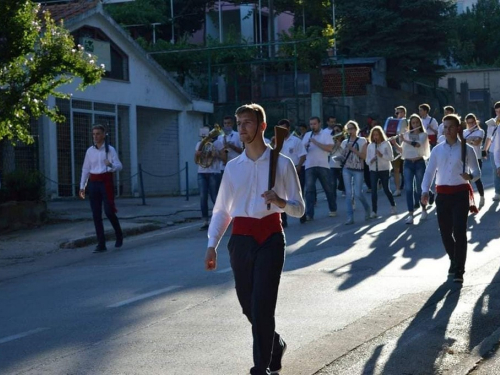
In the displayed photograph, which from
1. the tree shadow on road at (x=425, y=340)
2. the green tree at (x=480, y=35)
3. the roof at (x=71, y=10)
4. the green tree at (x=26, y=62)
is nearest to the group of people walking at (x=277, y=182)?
the tree shadow on road at (x=425, y=340)

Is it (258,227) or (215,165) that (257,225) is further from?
(215,165)

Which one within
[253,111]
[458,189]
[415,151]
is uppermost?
[253,111]

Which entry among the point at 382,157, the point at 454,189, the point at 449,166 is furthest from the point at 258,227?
the point at 382,157

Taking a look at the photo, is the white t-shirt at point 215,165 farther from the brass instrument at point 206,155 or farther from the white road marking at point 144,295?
the white road marking at point 144,295

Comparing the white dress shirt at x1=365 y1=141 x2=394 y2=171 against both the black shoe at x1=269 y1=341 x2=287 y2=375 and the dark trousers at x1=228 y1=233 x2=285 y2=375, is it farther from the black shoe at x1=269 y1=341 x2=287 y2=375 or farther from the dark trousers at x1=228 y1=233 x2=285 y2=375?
the dark trousers at x1=228 y1=233 x2=285 y2=375

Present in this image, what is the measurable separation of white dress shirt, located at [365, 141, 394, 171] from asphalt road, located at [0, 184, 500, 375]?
142 inches

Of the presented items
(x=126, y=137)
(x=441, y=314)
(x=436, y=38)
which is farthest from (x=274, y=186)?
(x=436, y=38)

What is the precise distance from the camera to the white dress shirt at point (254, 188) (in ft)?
21.7

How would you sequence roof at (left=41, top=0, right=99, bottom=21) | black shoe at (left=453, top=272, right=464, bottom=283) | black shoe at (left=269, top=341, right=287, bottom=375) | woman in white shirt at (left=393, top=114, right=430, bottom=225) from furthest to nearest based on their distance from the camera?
roof at (left=41, top=0, right=99, bottom=21) < woman in white shirt at (left=393, top=114, right=430, bottom=225) < black shoe at (left=453, top=272, right=464, bottom=283) < black shoe at (left=269, top=341, right=287, bottom=375)

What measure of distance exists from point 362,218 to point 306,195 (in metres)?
1.11

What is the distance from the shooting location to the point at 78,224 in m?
19.5

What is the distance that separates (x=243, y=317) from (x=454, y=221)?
299 cm

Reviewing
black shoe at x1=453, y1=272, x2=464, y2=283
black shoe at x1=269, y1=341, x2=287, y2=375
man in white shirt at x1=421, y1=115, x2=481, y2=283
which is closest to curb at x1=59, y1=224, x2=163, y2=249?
man in white shirt at x1=421, y1=115, x2=481, y2=283

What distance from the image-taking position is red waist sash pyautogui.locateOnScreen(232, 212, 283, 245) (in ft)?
21.6
